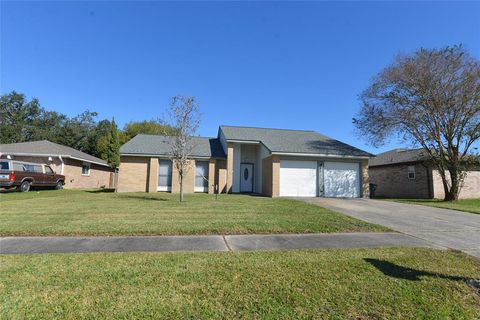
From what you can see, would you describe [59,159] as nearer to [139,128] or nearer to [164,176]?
[164,176]

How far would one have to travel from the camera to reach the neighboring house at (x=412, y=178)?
21656 mm

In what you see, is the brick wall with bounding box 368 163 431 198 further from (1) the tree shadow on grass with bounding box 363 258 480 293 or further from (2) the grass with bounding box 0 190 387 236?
(1) the tree shadow on grass with bounding box 363 258 480 293

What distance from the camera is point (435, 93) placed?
1827 cm

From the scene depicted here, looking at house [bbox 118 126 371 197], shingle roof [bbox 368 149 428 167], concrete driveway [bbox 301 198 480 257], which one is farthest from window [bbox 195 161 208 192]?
shingle roof [bbox 368 149 428 167]

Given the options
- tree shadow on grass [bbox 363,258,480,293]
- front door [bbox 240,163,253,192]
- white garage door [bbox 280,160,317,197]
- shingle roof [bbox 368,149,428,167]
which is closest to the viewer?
tree shadow on grass [bbox 363,258,480,293]

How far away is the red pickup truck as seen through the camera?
16.1 metres

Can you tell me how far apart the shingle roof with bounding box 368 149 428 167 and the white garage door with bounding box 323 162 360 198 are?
22.0 ft

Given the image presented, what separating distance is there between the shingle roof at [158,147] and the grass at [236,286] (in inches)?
593

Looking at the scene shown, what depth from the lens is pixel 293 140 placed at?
20.6m

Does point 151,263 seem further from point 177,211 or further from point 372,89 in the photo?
point 372,89

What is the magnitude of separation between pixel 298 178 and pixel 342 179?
3.08 meters

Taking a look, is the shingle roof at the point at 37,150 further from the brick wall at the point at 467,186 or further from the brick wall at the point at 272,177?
the brick wall at the point at 467,186

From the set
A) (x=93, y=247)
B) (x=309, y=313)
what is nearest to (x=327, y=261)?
(x=309, y=313)

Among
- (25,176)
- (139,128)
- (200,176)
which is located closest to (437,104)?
(200,176)
